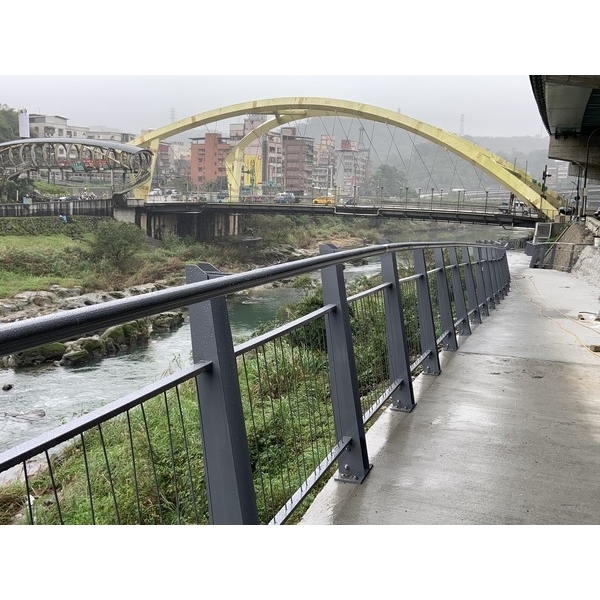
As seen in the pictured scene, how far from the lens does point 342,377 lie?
289cm

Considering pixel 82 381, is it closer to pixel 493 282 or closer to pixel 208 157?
pixel 493 282

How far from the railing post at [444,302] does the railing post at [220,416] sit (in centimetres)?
378

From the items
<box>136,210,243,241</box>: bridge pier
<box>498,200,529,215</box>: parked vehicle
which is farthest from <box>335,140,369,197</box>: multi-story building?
<box>136,210,243,241</box>: bridge pier

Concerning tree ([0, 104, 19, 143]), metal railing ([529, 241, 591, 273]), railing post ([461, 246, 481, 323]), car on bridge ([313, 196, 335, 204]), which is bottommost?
metal railing ([529, 241, 591, 273])

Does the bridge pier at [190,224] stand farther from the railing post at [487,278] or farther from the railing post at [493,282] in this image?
the railing post at [487,278]

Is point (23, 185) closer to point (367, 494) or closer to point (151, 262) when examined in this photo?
point (151, 262)

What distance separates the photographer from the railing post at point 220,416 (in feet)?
5.80

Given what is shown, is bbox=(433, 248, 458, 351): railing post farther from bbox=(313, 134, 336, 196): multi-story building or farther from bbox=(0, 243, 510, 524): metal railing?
bbox=(313, 134, 336, 196): multi-story building

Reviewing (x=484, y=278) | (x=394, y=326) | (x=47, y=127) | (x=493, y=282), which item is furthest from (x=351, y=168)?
(x=394, y=326)

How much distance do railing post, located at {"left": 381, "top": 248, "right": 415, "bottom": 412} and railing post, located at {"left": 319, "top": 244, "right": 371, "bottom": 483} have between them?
986mm

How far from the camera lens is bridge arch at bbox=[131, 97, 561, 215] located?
4984 cm

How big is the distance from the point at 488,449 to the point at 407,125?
163 ft

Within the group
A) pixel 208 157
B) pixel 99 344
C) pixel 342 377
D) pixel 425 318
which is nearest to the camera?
pixel 342 377

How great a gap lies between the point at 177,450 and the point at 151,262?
37.4 metres
